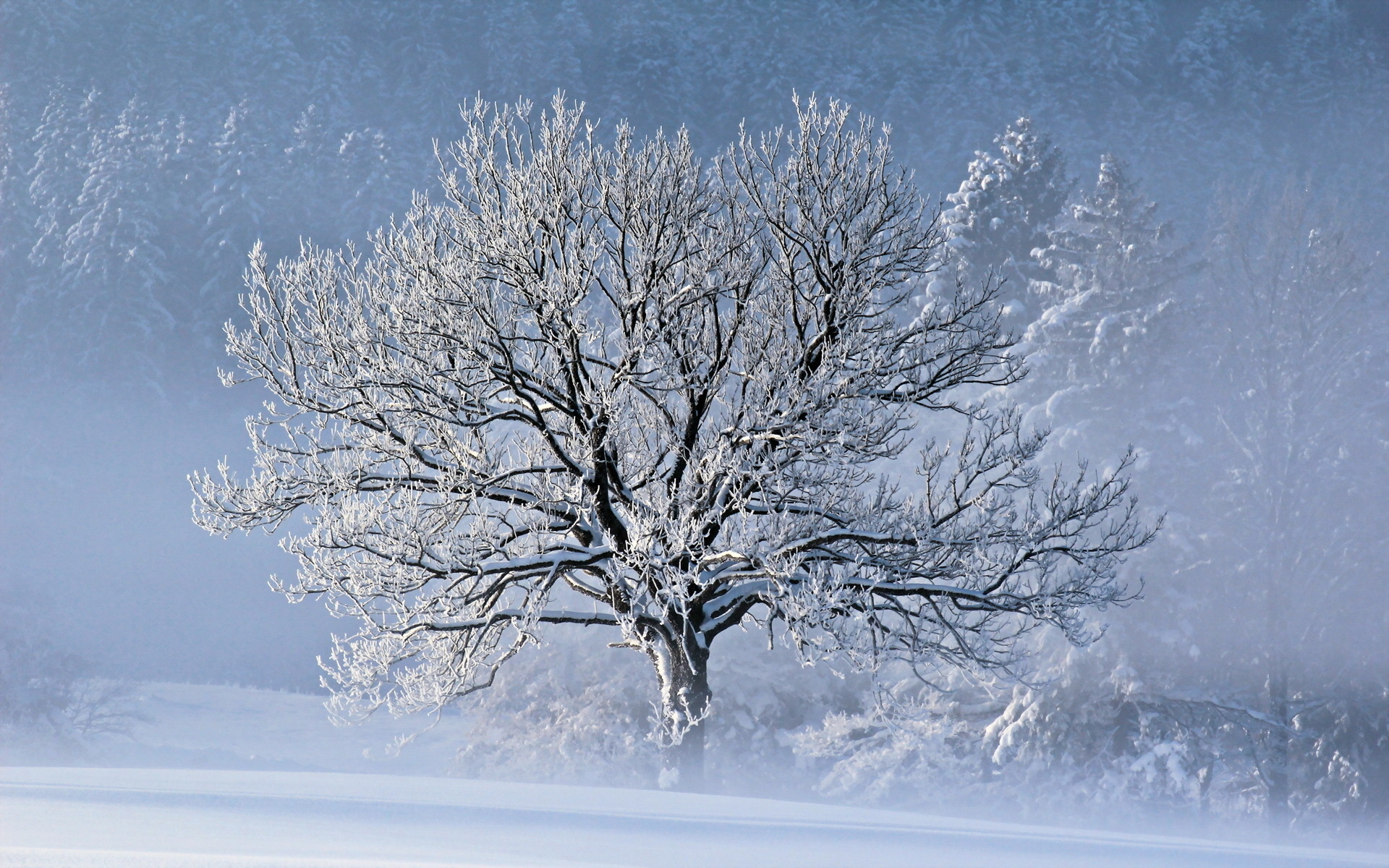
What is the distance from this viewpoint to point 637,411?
11922mm

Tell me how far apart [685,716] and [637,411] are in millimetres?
3307

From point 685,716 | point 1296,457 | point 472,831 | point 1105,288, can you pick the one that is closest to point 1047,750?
point 1296,457

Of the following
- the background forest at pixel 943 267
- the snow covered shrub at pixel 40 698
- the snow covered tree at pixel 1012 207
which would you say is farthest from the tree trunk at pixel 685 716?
the snow covered shrub at pixel 40 698

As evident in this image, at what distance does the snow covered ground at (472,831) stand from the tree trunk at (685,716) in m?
2.83

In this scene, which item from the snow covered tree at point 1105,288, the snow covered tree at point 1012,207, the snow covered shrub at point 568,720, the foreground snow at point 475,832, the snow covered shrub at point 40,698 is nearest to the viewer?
the foreground snow at point 475,832

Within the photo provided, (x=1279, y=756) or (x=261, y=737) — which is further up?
(x=1279, y=756)

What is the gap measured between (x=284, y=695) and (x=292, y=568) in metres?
12.1

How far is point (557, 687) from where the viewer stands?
24.0m

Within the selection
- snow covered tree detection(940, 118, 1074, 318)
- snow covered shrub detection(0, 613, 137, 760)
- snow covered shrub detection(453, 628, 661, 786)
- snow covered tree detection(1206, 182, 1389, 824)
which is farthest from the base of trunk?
snow covered shrub detection(0, 613, 137, 760)

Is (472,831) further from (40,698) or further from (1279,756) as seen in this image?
(40,698)

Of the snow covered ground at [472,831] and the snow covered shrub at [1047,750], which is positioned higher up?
the snow covered ground at [472,831]

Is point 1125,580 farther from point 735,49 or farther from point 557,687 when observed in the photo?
point 735,49

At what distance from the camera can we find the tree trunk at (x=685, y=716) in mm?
11391

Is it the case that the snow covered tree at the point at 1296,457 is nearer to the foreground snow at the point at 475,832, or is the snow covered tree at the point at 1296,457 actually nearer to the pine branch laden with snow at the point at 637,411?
the pine branch laden with snow at the point at 637,411
